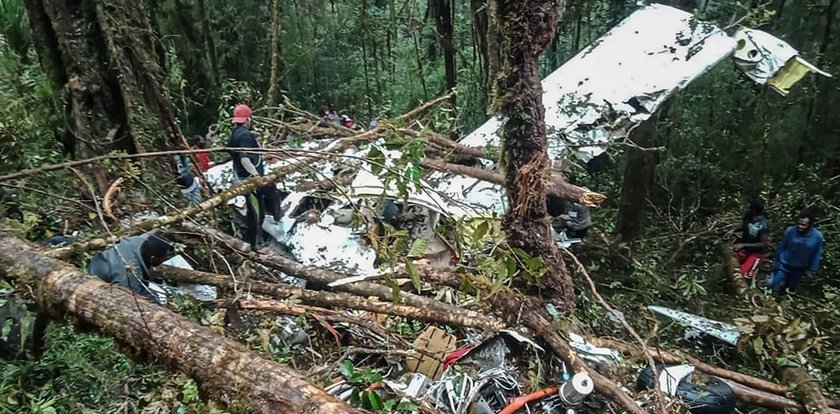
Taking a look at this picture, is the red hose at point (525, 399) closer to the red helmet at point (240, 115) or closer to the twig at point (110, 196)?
the twig at point (110, 196)

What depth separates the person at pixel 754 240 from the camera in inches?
249

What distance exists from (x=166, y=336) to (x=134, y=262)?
50.8 inches

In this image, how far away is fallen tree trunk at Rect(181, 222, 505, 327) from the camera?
3932 mm

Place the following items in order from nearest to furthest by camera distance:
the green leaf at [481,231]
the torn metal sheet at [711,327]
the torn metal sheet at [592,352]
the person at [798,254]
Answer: the green leaf at [481,231] → the torn metal sheet at [592,352] → the torn metal sheet at [711,327] → the person at [798,254]

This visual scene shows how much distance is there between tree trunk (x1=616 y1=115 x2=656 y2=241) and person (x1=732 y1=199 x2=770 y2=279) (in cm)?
128

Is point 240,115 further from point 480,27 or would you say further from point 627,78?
point 480,27

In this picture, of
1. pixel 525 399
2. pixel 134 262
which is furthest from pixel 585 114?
pixel 134 262

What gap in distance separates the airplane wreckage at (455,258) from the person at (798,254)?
1.45 metres

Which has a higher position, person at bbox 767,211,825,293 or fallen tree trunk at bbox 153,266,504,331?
fallen tree trunk at bbox 153,266,504,331

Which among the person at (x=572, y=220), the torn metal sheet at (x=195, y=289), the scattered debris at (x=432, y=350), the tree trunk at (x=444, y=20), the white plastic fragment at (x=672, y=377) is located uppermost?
the tree trunk at (x=444, y=20)

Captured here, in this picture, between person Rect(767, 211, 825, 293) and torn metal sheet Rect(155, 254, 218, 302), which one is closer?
torn metal sheet Rect(155, 254, 218, 302)

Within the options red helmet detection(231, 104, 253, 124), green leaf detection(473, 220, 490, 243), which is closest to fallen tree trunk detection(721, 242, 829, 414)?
green leaf detection(473, 220, 490, 243)

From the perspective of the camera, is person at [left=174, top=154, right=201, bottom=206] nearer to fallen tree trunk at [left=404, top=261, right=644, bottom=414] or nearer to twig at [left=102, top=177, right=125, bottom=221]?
twig at [left=102, top=177, right=125, bottom=221]

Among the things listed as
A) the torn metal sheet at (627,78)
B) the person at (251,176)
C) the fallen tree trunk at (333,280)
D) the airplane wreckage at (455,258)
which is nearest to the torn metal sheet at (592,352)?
the airplane wreckage at (455,258)
